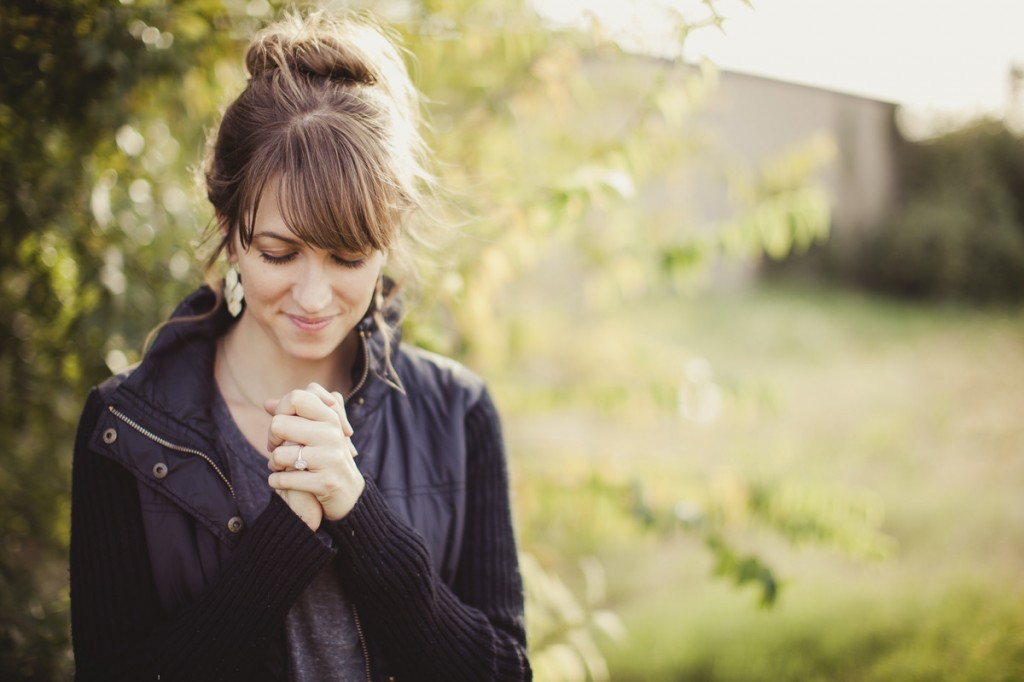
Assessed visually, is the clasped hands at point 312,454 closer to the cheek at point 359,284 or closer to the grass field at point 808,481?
the cheek at point 359,284

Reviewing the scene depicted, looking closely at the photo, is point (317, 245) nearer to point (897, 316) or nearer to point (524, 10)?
point (524, 10)

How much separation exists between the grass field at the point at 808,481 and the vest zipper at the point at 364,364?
5.10 feet

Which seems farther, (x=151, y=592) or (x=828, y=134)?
(x=828, y=134)

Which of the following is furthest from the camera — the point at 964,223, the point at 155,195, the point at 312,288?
the point at 964,223

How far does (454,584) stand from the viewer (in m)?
1.76

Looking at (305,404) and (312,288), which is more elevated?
(312,288)

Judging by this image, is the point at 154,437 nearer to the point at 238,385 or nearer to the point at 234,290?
the point at 238,385

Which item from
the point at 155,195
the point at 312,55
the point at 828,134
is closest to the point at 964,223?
the point at 828,134

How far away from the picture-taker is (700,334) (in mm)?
9898

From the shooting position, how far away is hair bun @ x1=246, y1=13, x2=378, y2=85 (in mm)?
1582

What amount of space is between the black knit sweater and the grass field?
59.2 inches

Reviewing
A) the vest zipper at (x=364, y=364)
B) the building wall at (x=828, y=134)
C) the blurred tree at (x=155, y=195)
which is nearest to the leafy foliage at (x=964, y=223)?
the building wall at (x=828, y=134)

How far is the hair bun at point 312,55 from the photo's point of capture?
62.3 inches

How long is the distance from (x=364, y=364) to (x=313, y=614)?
54 centimetres
